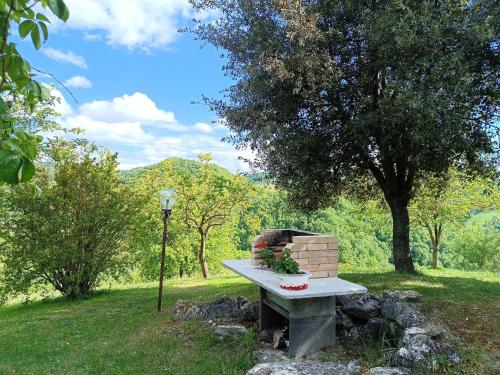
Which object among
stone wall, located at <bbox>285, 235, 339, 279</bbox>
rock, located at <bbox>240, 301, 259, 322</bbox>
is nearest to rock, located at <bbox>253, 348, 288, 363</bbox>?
stone wall, located at <bbox>285, 235, 339, 279</bbox>

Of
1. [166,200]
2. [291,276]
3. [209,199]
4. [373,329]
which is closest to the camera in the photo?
[291,276]

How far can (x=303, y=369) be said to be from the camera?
528cm

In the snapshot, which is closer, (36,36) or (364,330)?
(36,36)

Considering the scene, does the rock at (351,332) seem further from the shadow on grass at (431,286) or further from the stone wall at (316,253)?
the shadow on grass at (431,286)

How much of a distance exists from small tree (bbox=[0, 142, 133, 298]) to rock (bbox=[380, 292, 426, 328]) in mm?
10186

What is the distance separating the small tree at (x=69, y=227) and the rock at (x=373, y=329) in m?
10.1

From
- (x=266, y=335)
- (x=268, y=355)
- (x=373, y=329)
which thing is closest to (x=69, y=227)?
(x=266, y=335)

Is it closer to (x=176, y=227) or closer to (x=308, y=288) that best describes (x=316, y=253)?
(x=308, y=288)

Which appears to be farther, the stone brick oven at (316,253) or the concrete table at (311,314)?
the stone brick oven at (316,253)

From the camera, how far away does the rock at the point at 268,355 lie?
19.7ft

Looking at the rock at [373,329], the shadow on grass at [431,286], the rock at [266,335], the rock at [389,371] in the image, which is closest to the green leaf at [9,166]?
the rock at [389,371]

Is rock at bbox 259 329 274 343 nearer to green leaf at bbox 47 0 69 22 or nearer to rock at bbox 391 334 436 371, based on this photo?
rock at bbox 391 334 436 371

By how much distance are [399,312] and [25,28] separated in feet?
21.7

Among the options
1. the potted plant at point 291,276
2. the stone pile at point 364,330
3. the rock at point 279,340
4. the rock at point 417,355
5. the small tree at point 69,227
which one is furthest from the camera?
the small tree at point 69,227
